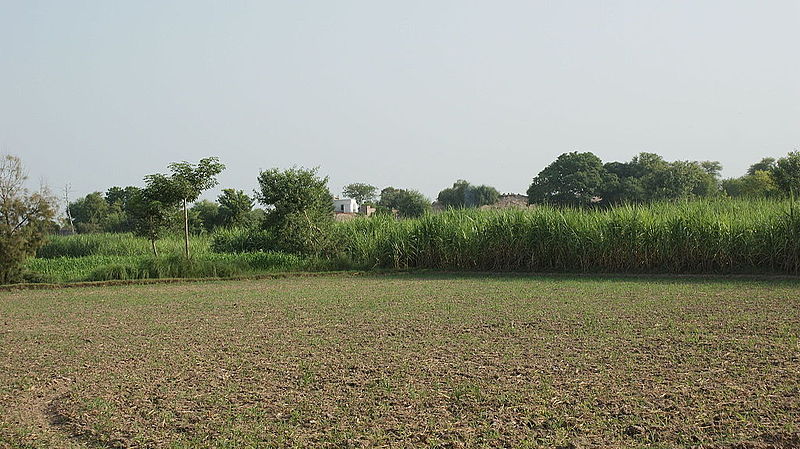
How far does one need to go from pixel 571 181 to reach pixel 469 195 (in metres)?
15.0

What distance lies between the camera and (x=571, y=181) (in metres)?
42.6

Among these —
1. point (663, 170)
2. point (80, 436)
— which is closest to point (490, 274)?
point (80, 436)

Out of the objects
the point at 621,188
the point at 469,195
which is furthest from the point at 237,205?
the point at 469,195

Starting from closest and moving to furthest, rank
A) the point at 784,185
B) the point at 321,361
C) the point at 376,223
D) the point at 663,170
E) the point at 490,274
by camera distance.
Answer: the point at 321,361, the point at 490,274, the point at 376,223, the point at 784,185, the point at 663,170

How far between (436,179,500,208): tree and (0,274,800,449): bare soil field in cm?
4565

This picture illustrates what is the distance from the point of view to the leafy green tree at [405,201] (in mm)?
42816

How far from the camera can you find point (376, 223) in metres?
19.2

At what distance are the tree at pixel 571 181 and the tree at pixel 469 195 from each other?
1058 cm

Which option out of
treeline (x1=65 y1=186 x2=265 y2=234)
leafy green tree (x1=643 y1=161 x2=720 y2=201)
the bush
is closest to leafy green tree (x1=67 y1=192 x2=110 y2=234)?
treeline (x1=65 y1=186 x2=265 y2=234)

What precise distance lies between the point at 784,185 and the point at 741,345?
21.6 meters

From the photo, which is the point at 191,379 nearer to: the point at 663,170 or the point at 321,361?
the point at 321,361

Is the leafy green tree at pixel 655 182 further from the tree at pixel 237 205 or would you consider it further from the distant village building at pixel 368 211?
the tree at pixel 237 205

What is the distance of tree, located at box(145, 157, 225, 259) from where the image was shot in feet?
53.3

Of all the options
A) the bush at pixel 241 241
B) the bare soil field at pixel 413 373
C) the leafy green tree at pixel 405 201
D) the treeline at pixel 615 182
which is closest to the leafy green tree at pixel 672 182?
the treeline at pixel 615 182
